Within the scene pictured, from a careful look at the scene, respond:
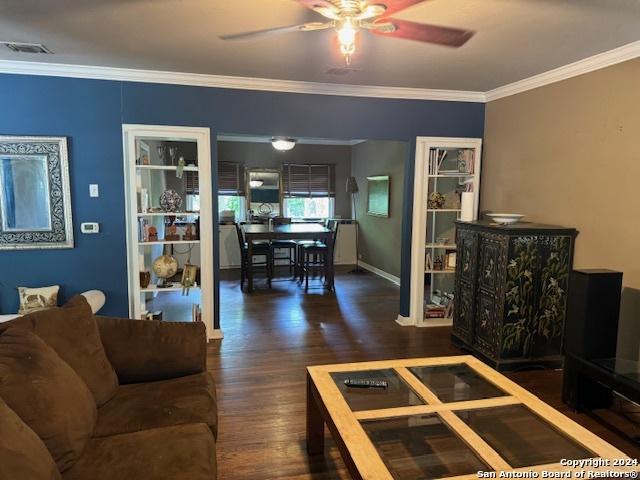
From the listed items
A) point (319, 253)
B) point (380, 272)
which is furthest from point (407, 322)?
point (380, 272)

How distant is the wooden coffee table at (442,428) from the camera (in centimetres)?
163

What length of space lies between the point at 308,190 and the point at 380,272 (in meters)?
2.35

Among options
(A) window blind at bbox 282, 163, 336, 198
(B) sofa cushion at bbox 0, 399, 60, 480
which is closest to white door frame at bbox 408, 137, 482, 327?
(B) sofa cushion at bbox 0, 399, 60, 480

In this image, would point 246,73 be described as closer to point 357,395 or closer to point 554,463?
point 357,395

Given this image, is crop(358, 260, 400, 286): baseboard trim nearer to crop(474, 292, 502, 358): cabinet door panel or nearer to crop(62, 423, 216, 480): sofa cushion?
crop(474, 292, 502, 358): cabinet door panel

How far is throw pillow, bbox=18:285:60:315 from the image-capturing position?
12.2ft

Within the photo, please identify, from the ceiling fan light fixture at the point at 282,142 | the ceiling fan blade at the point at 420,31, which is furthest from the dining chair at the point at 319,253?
the ceiling fan blade at the point at 420,31

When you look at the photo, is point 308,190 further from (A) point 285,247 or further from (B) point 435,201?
(B) point 435,201

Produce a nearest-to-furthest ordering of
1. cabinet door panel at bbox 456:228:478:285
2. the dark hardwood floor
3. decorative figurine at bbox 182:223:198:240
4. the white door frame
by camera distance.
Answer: the dark hardwood floor, cabinet door panel at bbox 456:228:478:285, decorative figurine at bbox 182:223:198:240, the white door frame

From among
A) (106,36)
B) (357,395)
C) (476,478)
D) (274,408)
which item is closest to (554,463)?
(476,478)

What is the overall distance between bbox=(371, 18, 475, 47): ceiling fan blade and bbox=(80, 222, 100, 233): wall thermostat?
305cm

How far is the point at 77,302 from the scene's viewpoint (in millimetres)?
2186

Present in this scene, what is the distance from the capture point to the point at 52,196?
3.80 m

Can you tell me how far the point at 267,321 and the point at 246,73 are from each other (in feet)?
8.49
